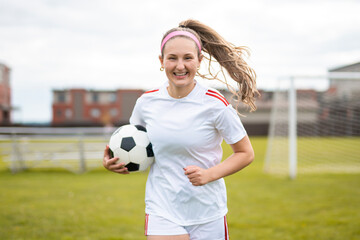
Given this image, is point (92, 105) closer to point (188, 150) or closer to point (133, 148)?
point (133, 148)

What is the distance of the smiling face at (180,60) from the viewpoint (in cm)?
223

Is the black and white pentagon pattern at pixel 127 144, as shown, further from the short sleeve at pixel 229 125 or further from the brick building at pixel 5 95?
the brick building at pixel 5 95

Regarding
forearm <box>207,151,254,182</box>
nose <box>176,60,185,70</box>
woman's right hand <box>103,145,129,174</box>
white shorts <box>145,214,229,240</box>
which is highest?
nose <box>176,60,185,70</box>

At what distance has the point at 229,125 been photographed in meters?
2.26

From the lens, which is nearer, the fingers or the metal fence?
the fingers

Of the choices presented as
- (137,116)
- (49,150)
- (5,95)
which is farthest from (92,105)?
(137,116)

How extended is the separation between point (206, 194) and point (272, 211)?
4.10 m

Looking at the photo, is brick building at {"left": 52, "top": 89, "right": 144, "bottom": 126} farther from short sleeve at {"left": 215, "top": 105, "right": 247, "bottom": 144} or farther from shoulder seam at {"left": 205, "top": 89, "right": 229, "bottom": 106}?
short sleeve at {"left": 215, "top": 105, "right": 247, "bottom": 144}

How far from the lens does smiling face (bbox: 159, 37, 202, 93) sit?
223 centimetres

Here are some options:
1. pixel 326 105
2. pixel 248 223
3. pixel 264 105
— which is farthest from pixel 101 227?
pixel 264 105

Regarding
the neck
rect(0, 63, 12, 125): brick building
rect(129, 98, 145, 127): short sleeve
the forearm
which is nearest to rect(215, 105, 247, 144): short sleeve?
the forearm

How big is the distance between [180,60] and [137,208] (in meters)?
4.54

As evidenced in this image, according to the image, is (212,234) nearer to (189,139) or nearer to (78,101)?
(189,139)

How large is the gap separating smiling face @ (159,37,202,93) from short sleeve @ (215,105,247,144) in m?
0.30
